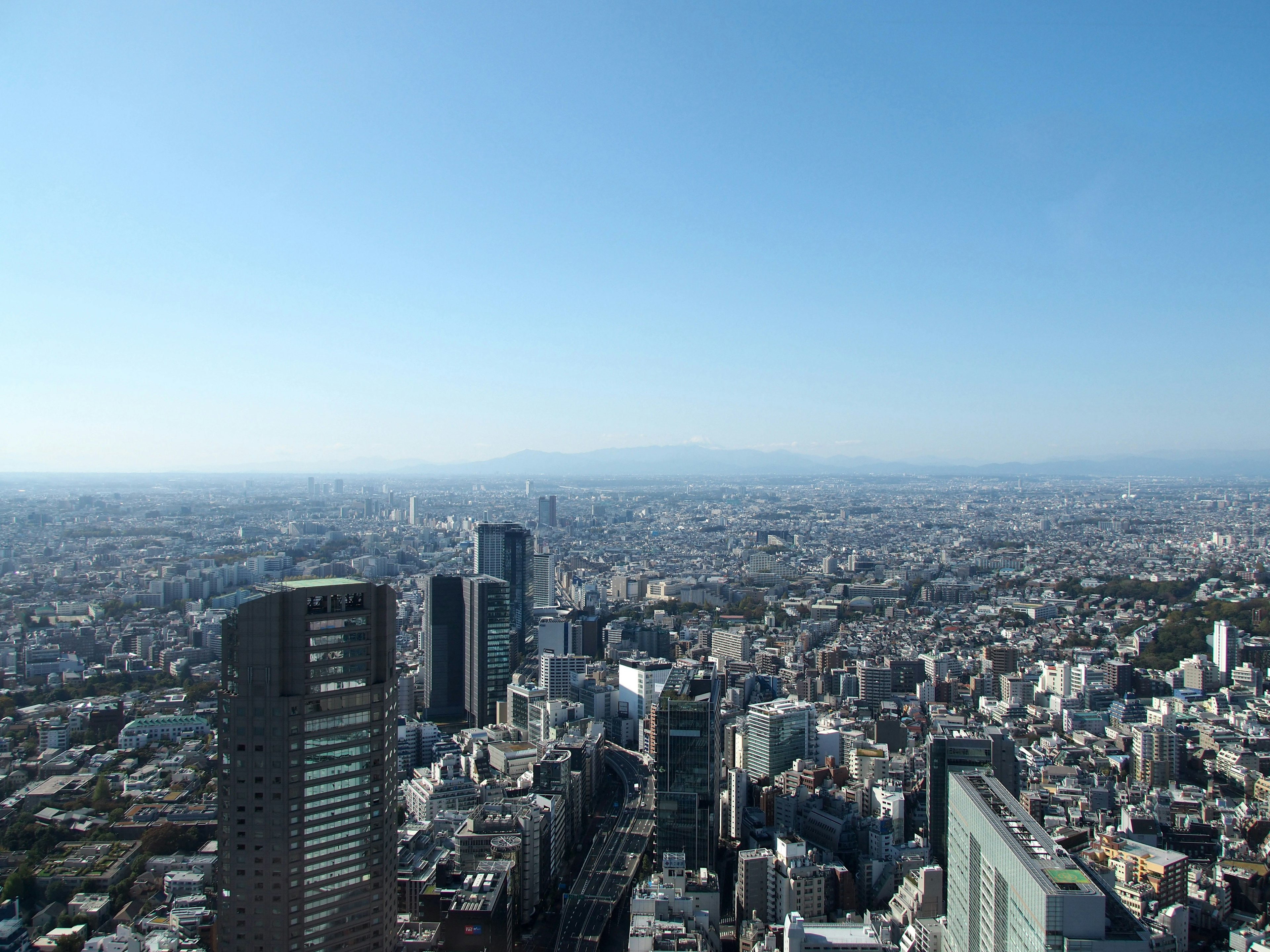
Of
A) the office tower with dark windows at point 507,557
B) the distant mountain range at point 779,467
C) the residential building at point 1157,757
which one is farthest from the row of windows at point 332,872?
the distant mountain range at point 779,467

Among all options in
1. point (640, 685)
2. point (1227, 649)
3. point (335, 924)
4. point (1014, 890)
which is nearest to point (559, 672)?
point (640, 685)

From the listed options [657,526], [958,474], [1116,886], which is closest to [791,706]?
[1116,886]

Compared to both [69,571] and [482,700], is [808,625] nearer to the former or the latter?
[482,700]

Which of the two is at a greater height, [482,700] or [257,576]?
[257,576]

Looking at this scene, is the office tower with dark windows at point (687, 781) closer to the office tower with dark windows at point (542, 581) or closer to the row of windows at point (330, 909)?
the row of windows at point (330, 909)

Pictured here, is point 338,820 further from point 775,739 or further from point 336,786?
point 775,739

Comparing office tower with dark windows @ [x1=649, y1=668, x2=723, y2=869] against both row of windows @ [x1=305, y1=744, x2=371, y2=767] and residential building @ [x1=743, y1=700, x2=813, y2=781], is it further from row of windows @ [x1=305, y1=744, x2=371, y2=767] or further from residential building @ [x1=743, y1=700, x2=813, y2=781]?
row of windows @ [x1=305, y1=744, x2=371, y2=767]
